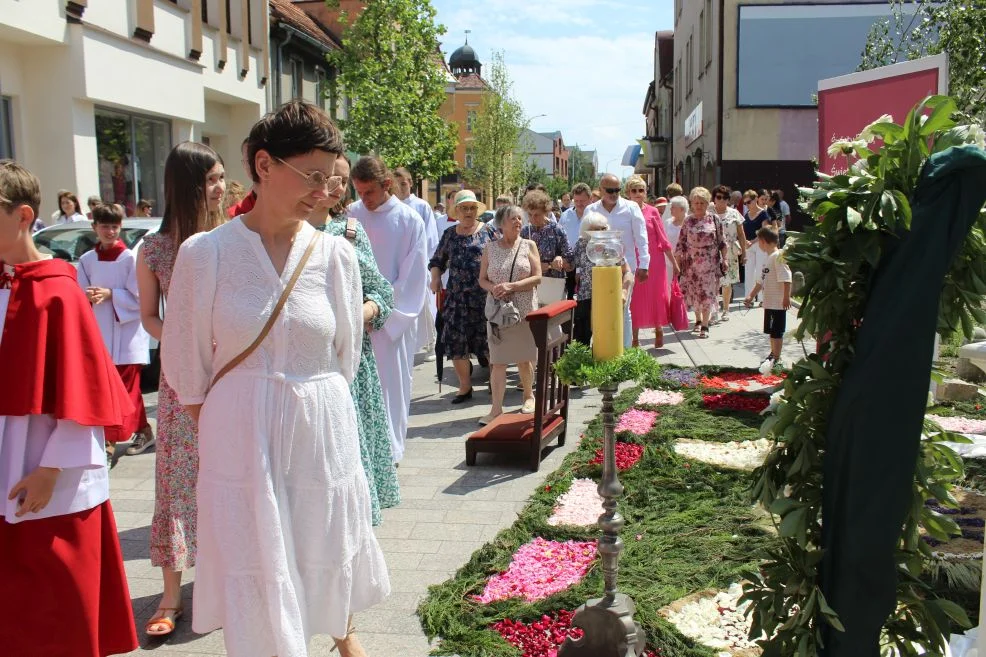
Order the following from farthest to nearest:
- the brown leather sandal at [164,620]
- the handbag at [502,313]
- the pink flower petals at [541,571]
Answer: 1. the handbag at [502,313]
2. the pink flower petals at [541,571]
3. the brown leather sandal at [164,620]

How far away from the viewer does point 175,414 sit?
409 cm

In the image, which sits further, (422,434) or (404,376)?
(422,434)

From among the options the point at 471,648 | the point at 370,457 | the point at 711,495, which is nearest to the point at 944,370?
the point at 471,648

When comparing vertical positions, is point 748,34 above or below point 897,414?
above

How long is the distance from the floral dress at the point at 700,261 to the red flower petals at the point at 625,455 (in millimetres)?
6036

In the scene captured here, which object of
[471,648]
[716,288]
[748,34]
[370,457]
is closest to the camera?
[471,648]

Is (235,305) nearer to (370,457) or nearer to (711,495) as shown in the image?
(370,457)

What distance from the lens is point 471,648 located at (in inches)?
146

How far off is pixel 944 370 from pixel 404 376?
4108mm

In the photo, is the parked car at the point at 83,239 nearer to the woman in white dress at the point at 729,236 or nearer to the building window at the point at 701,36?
the woman in white dress at the point at 729,236

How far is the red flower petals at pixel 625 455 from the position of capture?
248 inches

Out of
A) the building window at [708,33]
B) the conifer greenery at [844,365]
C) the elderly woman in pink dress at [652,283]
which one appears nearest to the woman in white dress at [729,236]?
the elderly woman in pink dress at [652,283]

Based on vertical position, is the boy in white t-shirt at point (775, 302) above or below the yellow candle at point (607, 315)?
below

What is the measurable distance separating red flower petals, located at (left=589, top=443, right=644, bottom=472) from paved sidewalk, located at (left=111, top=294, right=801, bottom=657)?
329 millimetres
